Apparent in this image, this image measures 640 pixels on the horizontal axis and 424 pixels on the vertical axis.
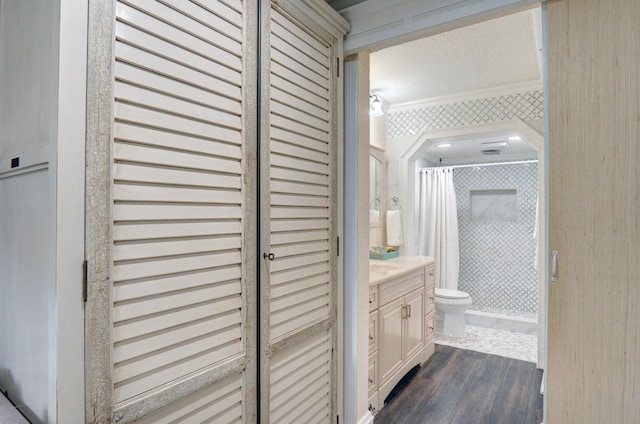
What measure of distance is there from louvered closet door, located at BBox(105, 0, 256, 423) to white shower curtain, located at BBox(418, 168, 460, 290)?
13.0 ft

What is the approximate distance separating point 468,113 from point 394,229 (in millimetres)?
1400

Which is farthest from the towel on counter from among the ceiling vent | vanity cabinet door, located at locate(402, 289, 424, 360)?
the ceiling vent

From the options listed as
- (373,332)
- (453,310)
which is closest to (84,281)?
(373,332)

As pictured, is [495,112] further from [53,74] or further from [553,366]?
[53,74]

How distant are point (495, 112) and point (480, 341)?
2.49 m

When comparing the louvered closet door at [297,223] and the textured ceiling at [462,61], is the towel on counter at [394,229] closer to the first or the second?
the textured ceiling at [462,61]

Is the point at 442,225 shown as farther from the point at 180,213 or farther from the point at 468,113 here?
the point at 180,213

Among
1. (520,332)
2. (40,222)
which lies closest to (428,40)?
(40,222)

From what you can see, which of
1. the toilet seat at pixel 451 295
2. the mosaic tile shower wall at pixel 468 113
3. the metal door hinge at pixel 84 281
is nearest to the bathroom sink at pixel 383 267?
the toilet seat at pixel 451 295

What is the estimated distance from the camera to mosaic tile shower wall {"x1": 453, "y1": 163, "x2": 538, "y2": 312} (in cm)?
498

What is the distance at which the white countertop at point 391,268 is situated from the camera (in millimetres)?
2400

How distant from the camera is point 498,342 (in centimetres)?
386

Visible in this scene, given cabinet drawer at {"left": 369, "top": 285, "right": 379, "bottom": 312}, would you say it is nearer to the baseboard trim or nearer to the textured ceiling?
the baseboard trim

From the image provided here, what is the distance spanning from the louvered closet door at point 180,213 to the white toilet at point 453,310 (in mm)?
3208
